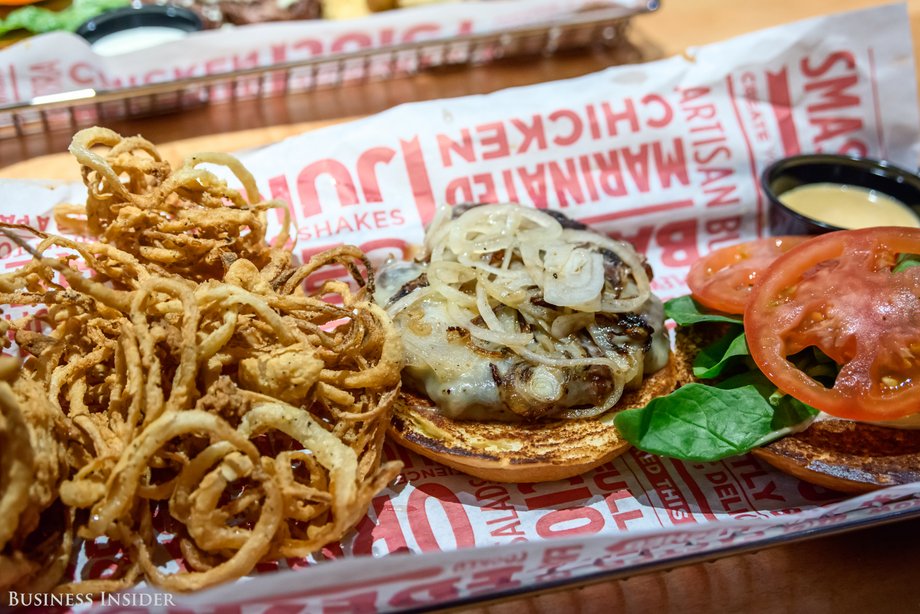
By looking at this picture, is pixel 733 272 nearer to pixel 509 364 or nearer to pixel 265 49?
pixel 509 364

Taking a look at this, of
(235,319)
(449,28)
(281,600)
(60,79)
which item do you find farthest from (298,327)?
(449,28)

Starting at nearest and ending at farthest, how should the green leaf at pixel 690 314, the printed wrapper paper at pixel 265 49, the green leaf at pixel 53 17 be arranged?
the green leaf at pixel 690 314 → the printed wrapper paper at pixel 265 49 → the green leaf at pixel 53 17

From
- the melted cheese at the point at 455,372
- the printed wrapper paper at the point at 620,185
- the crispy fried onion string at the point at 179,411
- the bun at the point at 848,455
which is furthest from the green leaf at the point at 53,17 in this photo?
the bun at the point at 848,455

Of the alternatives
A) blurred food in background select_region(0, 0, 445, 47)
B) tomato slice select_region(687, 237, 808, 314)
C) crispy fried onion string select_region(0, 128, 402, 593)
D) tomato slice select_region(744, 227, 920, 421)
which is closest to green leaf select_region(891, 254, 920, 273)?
tomato slice select_region(744, 227, 920, 421)

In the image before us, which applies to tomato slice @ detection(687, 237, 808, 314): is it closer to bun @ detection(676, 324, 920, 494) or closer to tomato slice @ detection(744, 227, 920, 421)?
tomato slice @ detection(744, 227, 920, 421)

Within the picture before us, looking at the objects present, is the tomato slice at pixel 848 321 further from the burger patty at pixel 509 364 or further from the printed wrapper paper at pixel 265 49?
the printed wrapper paper at pixel 265 49

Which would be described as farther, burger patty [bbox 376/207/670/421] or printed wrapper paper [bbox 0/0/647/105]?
printed wrapper paper [bbox 0/0/647/105]
